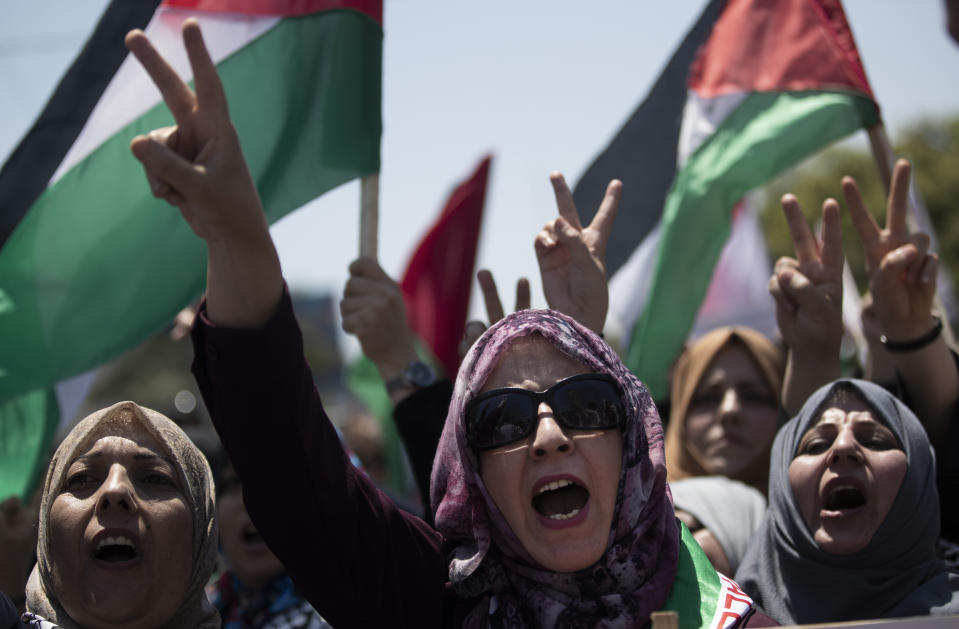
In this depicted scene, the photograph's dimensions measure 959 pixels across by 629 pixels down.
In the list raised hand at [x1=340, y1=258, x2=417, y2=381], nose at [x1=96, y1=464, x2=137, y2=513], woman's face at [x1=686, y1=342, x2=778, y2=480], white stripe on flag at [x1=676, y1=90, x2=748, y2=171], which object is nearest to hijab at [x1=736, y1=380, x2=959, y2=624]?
raised hand at [x1=340, y1=258, x2=417, y2=381]

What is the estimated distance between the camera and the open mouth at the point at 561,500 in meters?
2.19

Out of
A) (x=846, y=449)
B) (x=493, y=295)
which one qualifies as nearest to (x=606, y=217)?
(x=493, y=295)

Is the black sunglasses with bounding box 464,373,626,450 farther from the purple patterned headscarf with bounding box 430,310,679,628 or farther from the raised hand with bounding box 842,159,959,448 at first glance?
the raised hand with bounding box 842,159,959,448

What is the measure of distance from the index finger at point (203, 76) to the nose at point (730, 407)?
2.74 metres

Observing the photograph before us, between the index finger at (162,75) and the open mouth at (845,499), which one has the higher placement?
the index finger at (162,75)

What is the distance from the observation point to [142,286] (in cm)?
346

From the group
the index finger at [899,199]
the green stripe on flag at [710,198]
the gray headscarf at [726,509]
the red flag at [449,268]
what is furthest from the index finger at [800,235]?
the red flag at [449,268]

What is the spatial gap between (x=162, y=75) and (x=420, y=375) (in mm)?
1404

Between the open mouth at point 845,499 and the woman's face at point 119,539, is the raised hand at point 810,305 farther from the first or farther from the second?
the woman's face at point 119,539

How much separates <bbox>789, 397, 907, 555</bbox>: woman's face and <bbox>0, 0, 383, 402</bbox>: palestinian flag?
169 centimetres

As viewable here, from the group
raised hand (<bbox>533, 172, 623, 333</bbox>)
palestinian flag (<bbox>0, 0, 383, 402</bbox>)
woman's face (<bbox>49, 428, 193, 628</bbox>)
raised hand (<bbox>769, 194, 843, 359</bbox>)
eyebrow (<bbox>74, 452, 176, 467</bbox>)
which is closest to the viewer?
woman's face (<bbox>49, 428, 193, 628</bbox>)

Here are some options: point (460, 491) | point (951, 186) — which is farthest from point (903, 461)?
point (951, 186)

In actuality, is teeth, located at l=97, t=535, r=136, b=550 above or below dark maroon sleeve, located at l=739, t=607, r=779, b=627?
above

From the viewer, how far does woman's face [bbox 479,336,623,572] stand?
2131 mm
